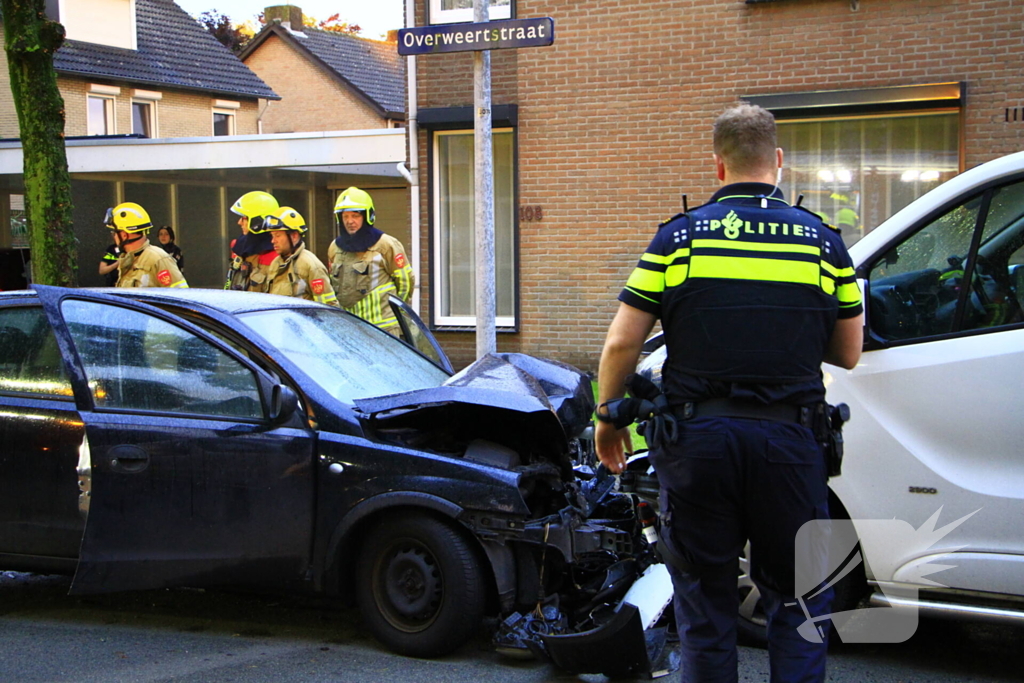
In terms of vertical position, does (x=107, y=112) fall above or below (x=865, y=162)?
above

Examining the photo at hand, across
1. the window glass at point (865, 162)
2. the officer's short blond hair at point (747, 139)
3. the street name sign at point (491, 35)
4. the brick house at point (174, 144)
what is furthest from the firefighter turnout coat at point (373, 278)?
the brick house at point (174, 144)

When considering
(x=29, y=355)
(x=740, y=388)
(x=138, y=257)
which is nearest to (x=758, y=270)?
(x=740, y=388)

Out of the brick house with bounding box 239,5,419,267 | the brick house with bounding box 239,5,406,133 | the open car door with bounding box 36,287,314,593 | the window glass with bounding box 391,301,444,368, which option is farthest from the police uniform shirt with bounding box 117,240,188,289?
the brick house with bounding box 239,5,406,133

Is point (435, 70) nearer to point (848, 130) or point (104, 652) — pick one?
point (848, 130)

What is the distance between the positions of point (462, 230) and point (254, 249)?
4833 millimetres

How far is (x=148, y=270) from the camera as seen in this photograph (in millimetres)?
8523

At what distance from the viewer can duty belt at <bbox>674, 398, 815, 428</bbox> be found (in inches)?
117

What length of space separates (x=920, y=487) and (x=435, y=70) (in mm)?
9657

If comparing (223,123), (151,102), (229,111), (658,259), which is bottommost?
(658,259)

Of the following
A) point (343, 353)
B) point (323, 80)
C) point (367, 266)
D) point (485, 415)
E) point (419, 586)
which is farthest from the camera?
point (323, 80)

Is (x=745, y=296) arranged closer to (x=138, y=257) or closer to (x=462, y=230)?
(x=138, y=257)

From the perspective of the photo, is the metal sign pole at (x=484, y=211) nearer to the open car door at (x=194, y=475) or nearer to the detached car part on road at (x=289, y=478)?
the detached car part on road at (x=289, y=478)

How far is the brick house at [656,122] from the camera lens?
1088cm

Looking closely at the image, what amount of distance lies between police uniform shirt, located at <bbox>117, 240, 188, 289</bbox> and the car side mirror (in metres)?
4.29
